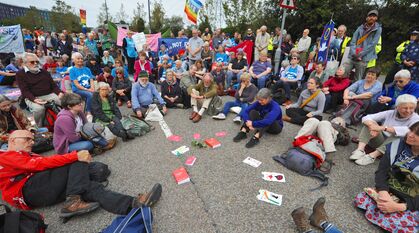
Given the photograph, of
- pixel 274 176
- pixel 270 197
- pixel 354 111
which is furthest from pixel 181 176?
pixel 354 111

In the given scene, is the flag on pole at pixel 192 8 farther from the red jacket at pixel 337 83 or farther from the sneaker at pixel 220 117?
the red jacket at pixel 337 83

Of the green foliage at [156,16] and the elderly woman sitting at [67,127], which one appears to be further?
the green foliage at [156,16]

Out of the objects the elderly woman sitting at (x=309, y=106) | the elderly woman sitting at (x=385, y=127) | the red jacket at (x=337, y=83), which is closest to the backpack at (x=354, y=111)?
the elderly woman sitting at (x=309, y=106)

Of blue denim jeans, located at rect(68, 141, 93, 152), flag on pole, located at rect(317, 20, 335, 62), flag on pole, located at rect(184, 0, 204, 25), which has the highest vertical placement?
flag on pole, located at rect(184, 0, 204, 25)

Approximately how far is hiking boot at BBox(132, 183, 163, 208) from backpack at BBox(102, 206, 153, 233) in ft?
0.78

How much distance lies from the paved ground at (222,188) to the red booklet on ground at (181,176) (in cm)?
9

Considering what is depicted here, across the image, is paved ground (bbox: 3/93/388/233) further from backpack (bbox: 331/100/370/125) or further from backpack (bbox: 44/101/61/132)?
backpack (bbox: 44/101/61/132)

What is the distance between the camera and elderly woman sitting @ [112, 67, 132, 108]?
657 centimetres

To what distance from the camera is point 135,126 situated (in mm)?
4645

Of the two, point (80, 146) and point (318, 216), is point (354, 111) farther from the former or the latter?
point (80, 146)

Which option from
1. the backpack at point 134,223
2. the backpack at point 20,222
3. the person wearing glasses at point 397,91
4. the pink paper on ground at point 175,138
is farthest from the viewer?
the pink paper on ground at point 175,138

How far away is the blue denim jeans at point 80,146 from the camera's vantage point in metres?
3.45

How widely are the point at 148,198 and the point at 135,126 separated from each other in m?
2.40

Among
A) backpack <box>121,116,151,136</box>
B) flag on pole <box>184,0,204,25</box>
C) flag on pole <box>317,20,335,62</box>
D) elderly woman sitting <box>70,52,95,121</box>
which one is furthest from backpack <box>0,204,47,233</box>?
flag on pole <box>184,0,204,25</box>
